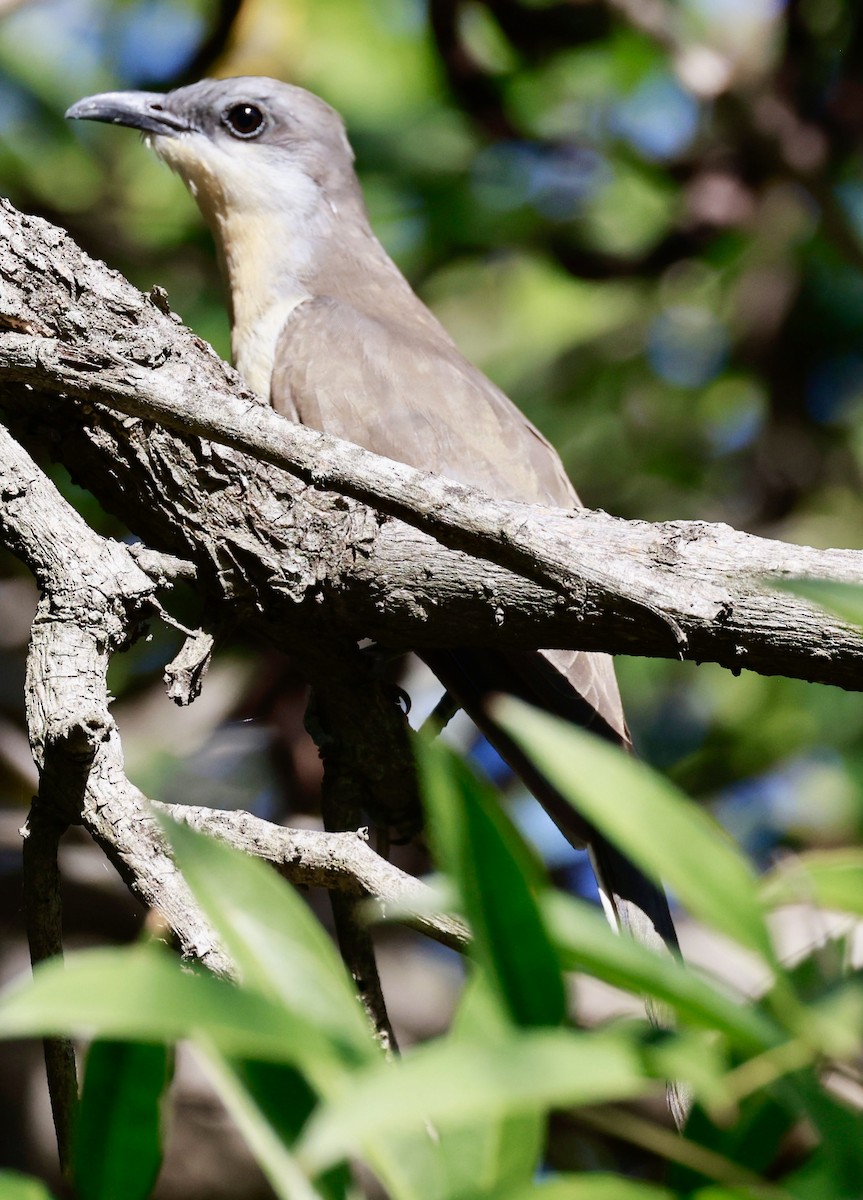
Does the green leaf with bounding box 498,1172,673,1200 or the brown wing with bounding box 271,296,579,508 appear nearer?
the green leaf with bounding box 498,1172,673,1200

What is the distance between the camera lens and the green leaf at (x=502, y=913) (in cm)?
87

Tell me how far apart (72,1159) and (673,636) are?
127 centimetres

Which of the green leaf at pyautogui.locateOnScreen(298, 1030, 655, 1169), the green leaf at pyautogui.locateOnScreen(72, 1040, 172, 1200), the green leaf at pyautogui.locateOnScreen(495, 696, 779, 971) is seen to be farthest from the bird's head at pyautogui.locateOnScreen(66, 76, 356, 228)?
the green leaf at pyautogui.locateOnScreen(298, 1030, 655, 1169)

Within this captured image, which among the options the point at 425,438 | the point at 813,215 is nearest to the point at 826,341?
the point at 813,215

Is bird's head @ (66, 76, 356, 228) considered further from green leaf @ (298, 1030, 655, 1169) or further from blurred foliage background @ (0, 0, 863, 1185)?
green leaf @ (298, 1030, 655, 1169)

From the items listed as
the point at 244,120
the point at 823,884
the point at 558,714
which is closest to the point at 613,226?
the point at 244,120

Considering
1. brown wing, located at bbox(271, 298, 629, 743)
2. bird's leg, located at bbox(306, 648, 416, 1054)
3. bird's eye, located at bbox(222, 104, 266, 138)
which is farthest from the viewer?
bird's eye, located at bbox(222, 104, 266, 138)

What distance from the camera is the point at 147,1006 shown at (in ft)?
2.63

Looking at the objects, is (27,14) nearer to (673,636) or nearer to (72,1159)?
(673,636)

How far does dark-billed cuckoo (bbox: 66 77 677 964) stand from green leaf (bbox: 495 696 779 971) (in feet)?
7.00

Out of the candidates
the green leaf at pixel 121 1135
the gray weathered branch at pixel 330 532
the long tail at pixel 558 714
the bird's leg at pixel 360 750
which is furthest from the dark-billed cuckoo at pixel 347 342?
the green leaf at pixel 121 1135

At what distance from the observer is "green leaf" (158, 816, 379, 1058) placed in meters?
0.92

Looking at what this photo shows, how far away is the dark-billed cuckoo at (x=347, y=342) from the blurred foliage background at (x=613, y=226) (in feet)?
2.37

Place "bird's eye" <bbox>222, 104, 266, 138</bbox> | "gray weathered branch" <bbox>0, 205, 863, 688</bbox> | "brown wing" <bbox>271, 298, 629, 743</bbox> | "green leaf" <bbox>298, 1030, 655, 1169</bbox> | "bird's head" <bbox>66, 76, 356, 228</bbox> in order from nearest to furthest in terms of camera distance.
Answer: "green leaf" <bbox>298, 1030, 655, 1169</bbox> < "gray weathered branch" <bbox>0, 205, 863, 688</bbox> < "brown wing" <bbox>271, 298, 629, 743</bbox> < "bird's head" <bbox>66, 76, 356, 228</bbox> < "bird's eye" <bbox>222, 104, 266, 138</bbox>
